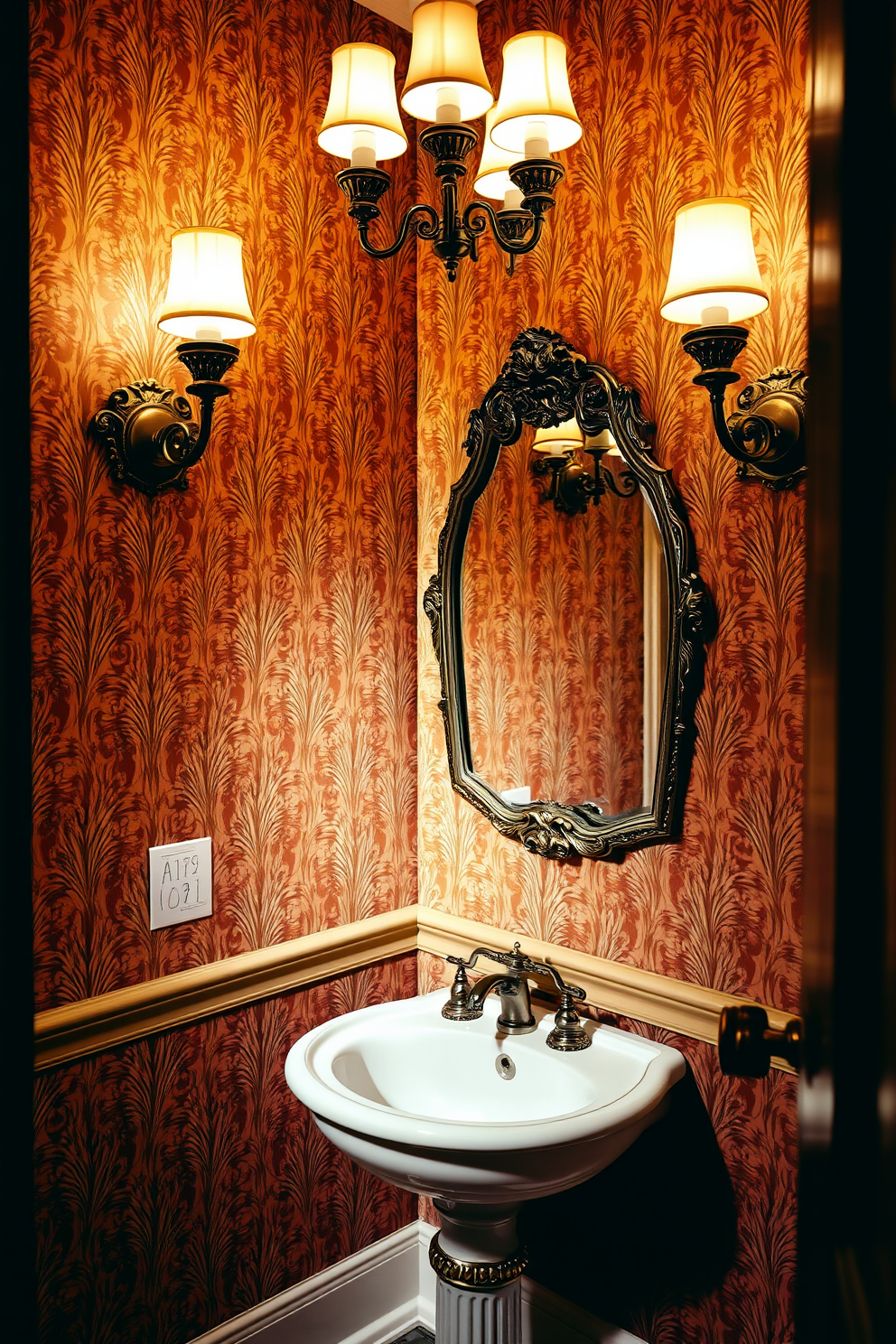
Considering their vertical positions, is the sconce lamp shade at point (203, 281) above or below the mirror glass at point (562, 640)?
above

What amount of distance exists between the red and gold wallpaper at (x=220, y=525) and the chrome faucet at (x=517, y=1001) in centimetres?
36

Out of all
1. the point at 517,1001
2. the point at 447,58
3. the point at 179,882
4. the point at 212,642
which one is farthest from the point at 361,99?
the point at 517,1001

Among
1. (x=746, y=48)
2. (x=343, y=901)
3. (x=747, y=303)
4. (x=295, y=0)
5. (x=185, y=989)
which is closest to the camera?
(x=747, y=303)

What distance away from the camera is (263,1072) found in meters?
1.92

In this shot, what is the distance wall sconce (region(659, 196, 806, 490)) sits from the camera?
1.42 metres

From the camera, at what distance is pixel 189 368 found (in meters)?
1.56

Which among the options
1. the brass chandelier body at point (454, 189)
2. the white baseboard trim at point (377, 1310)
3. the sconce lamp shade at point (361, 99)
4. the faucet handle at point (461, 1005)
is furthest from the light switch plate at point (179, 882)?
the sconce lamp shade at point (361, 99)

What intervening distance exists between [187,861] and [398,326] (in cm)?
122

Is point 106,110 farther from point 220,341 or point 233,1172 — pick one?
point 233,1172

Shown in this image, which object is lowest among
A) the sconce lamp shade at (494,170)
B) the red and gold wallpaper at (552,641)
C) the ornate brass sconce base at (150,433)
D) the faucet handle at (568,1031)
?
the faucet handle at (568,1031)

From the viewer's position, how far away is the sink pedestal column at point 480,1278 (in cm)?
165

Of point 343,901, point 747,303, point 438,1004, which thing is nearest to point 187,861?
point 343,901

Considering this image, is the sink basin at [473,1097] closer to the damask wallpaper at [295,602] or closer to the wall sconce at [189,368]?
the damask wallpaper at [295,602]

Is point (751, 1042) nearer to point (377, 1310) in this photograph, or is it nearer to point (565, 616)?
point (565, 616)
